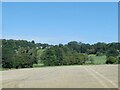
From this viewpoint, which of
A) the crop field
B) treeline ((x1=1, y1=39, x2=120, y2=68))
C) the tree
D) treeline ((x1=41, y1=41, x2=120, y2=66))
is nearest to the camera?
the crop field

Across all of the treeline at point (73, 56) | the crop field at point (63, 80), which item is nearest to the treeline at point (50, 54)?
the treeline at point (73, 56)

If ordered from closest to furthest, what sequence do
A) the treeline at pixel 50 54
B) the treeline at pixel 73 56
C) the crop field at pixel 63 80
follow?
the crop field at pixel 63 80 → the treeline at pixel 50 54 → the treeline at pixel 73 56

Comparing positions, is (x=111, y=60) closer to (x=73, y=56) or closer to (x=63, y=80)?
(x=73, y=56)

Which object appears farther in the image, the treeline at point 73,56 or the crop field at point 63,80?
the treeline at point 73,56

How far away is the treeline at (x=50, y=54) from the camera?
70.8m

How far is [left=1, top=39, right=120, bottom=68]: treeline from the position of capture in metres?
70.8

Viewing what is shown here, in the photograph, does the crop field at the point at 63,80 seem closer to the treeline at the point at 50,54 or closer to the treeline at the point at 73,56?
the treeline at the point at 50,54

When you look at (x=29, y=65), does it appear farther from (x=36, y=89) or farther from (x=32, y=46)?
(x=36, y=89)

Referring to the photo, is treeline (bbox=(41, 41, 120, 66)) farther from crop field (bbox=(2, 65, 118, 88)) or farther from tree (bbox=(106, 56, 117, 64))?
crop field (bbox=(2, 65, 118, 88))

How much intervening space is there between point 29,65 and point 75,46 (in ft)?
125

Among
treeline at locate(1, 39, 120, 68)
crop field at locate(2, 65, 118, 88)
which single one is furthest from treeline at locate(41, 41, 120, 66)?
crop field at locate(2, 65, 118, 88)

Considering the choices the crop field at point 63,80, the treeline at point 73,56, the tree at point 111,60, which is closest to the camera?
the crop field at point 63,80

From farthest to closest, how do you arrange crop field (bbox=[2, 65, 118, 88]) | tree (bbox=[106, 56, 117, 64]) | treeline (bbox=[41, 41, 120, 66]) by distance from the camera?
treeline (bbox=[41, 41, 120, 66])
tree (bbox=[106, 56, 117, 64])
crop field (bbox=[2, 65, 118, 88])

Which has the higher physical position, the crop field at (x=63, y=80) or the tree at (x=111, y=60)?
the crop field at (x=63, y=80)
